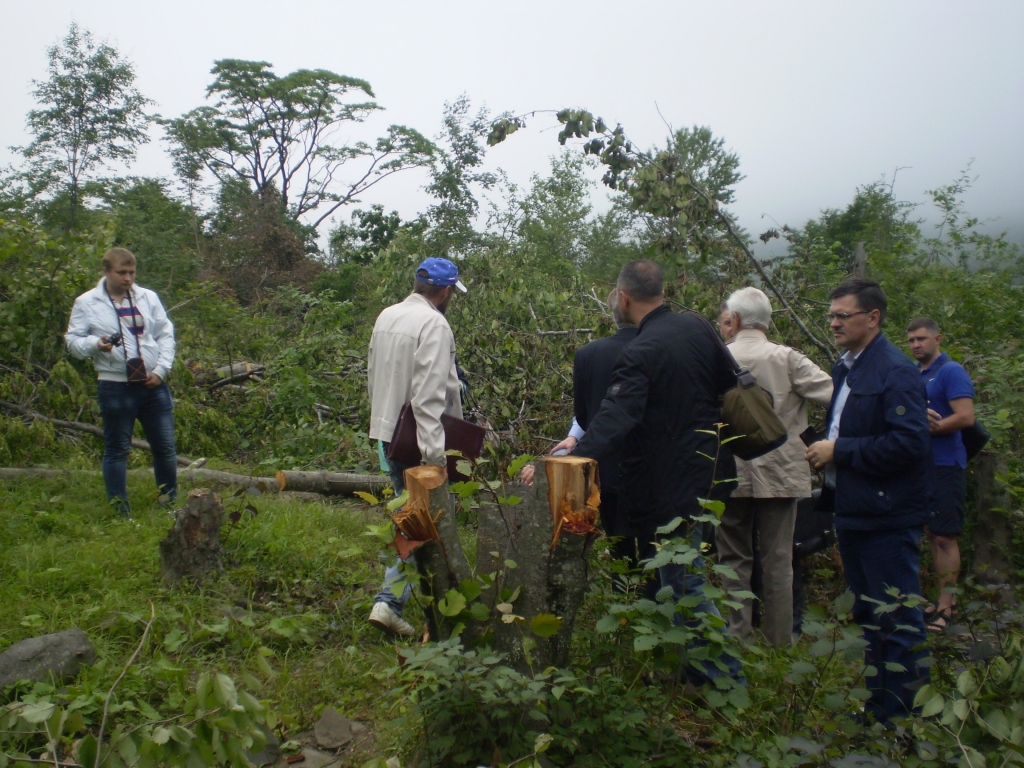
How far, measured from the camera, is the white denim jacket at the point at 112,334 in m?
4.74

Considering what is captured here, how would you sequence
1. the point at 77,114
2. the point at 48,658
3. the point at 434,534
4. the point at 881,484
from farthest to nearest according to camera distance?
the point at 77,114, the point at 48,658, the point at 881,484, the point at 434,534

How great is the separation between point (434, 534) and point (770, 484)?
2008 millimetres

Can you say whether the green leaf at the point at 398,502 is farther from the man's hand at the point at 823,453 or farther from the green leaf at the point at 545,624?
the man's hand at the point at 823,453

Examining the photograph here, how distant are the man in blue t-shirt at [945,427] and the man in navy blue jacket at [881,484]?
6.22ft

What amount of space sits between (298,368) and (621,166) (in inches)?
141

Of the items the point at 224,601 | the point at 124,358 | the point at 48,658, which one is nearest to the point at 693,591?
the point at 224,601

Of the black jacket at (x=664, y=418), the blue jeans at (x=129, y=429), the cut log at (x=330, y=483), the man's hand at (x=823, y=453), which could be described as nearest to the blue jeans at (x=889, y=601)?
the man's hand at (x=823, y=453)

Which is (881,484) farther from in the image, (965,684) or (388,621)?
(388,621)

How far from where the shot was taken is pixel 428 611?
8.52ft

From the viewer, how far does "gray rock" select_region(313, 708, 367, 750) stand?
9.73 ft

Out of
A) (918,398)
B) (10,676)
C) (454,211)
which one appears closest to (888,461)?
(918,398)

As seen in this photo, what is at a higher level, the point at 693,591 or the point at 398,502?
the point at 398,502

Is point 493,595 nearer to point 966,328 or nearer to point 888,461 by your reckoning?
point 888,461

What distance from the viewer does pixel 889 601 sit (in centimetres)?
291
